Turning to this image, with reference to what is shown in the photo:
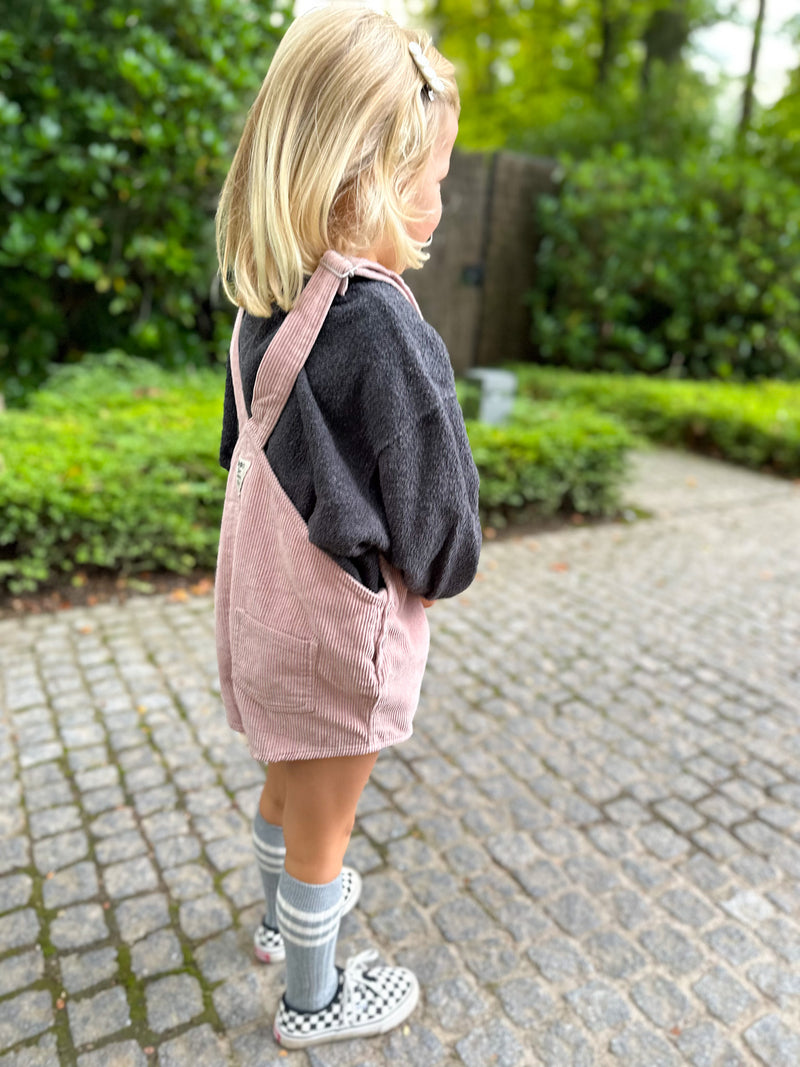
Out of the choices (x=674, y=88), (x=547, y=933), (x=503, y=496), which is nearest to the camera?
(x=547, y=933)

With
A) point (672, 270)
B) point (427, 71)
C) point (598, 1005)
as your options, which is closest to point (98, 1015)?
point (598, 1005)

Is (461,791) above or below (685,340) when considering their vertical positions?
below

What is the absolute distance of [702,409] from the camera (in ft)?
24.4

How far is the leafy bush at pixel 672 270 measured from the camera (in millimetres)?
8703

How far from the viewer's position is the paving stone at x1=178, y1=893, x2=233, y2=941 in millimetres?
2018

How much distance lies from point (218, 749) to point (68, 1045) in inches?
43.1

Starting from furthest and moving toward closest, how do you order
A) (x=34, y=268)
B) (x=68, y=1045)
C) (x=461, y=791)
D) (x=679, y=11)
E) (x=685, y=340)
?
(x=679, y=11), (x=685, y=340), (x=34, y=268), (x=461, y=791), (x=68, y=1045)

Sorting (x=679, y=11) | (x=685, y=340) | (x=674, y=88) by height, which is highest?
(x=679, y=11)

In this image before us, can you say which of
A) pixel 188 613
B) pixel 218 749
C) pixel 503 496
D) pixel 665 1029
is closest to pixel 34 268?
pixel 188 613

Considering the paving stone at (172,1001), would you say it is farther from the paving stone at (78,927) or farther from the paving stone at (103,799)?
the paving stone at (103,799)

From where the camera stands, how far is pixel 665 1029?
1.82m

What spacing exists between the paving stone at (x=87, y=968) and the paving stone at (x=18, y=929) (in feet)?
0.39

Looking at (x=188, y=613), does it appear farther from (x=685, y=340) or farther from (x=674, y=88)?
(x=674, y=88)

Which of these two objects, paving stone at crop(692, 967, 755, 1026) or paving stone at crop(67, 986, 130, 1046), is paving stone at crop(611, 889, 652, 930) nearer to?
paving stone at crop(692, 967, 755, 1026)
